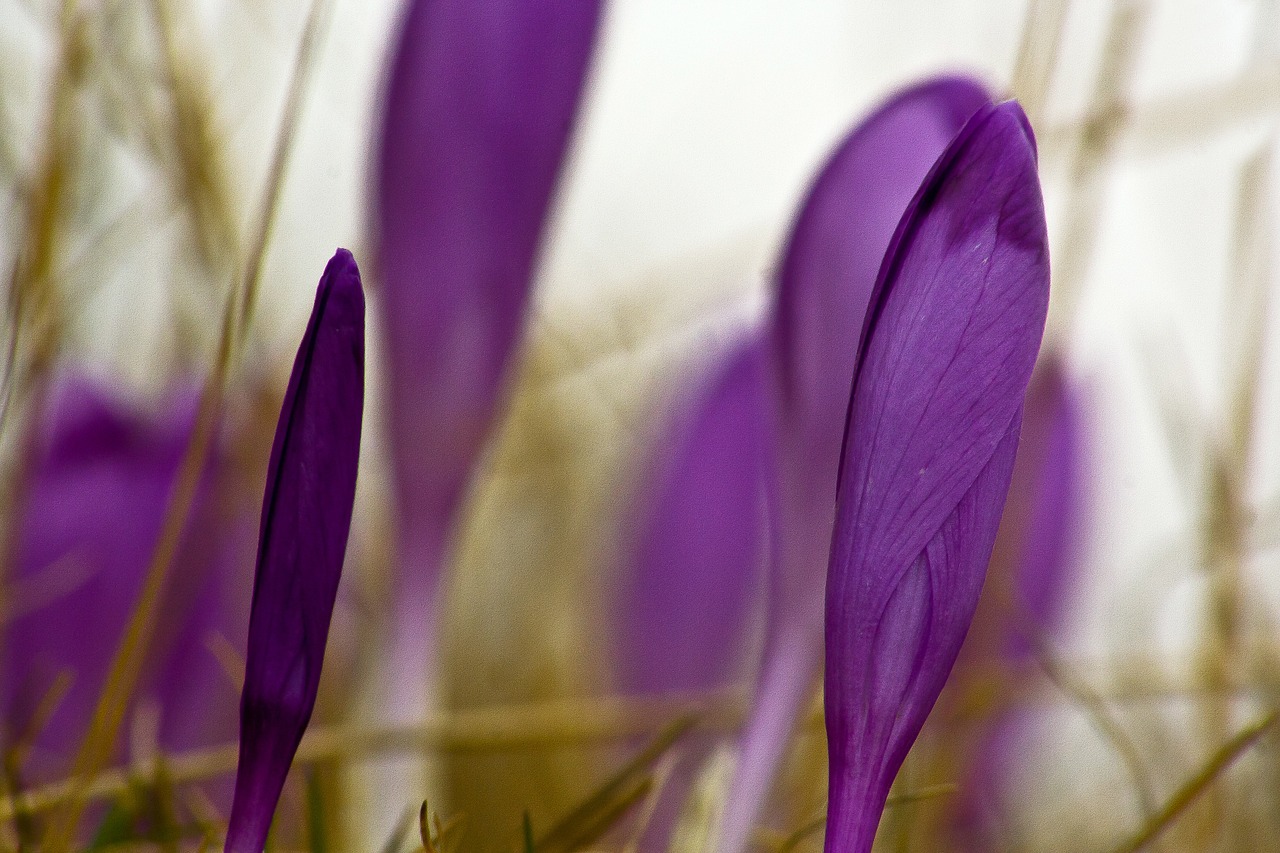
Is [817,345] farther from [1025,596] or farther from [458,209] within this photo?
[1025,596]

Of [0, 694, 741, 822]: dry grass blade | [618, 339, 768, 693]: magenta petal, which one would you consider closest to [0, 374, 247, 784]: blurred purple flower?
[0, 694, 741, 822]: dry grass blade

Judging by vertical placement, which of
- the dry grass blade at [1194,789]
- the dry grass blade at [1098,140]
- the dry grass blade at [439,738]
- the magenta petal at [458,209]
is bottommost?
the dry grass blade at [439,738]

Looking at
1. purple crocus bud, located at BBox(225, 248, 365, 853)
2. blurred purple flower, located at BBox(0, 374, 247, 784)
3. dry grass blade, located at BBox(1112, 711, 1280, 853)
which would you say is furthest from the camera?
blurred purple flower, located at BBox(0, 374, 247, 784)

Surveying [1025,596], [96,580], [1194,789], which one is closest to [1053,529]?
[1025,596]

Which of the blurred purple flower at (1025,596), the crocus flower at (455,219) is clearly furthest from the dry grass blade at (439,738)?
the blurred purple flower at (1025,596)

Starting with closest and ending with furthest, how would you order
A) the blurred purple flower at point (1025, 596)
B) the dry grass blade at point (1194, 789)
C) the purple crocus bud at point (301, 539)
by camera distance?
1. the purple crocus bud at point (301, 539)
2. the dry grass blade at point (1194, 789)
3. the blurred purple flower at point (1025, 596)

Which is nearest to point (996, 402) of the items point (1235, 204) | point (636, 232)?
point (1235, 204)

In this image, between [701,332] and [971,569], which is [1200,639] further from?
[971,569]

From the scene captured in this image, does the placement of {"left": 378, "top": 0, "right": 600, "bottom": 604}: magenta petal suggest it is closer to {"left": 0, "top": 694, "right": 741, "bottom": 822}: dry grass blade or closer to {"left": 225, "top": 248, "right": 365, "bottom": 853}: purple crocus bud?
{"left": 0, "top": 694, "right": 741, "bottom": 822}: dry grass blade

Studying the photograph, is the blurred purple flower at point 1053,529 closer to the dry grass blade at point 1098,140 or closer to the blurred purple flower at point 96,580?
the dry grass blade at point 1098,140
